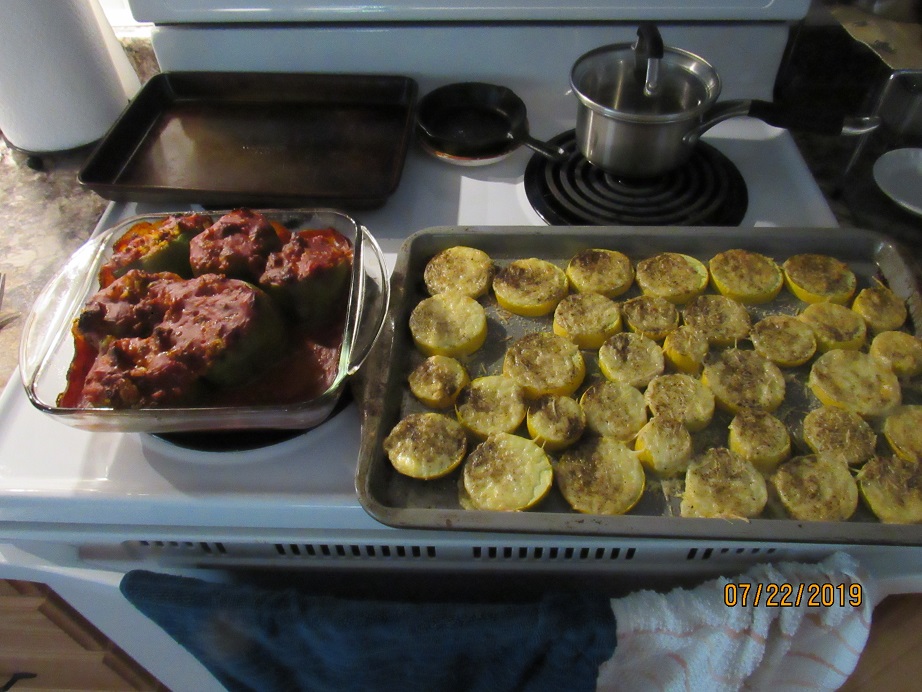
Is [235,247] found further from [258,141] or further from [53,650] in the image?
[53,650]

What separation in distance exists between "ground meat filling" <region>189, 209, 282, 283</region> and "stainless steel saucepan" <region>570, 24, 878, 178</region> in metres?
0.50

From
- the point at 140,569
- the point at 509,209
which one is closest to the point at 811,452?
the point at 509,209

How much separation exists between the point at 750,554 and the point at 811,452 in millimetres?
139

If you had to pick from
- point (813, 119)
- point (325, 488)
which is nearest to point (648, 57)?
point (813, 119)

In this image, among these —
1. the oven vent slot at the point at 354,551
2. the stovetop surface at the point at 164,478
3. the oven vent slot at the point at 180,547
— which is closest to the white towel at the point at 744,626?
the oven vent slot at the point at 354,551

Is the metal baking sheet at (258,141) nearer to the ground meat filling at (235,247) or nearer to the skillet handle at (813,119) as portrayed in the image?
the ground meat filling at (235,247)

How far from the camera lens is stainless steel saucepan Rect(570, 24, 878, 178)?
37.0 inches

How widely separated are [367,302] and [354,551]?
0.99 feet

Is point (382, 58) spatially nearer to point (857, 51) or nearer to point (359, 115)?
point (359, 115)

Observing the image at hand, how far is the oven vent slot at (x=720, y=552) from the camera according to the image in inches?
28.6

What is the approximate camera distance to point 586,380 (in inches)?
33.3

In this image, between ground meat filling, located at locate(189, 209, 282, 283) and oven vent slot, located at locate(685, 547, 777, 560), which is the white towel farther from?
ground meat filling, located at locate(189, 209, 282, 283)

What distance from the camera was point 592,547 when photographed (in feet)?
2.38
